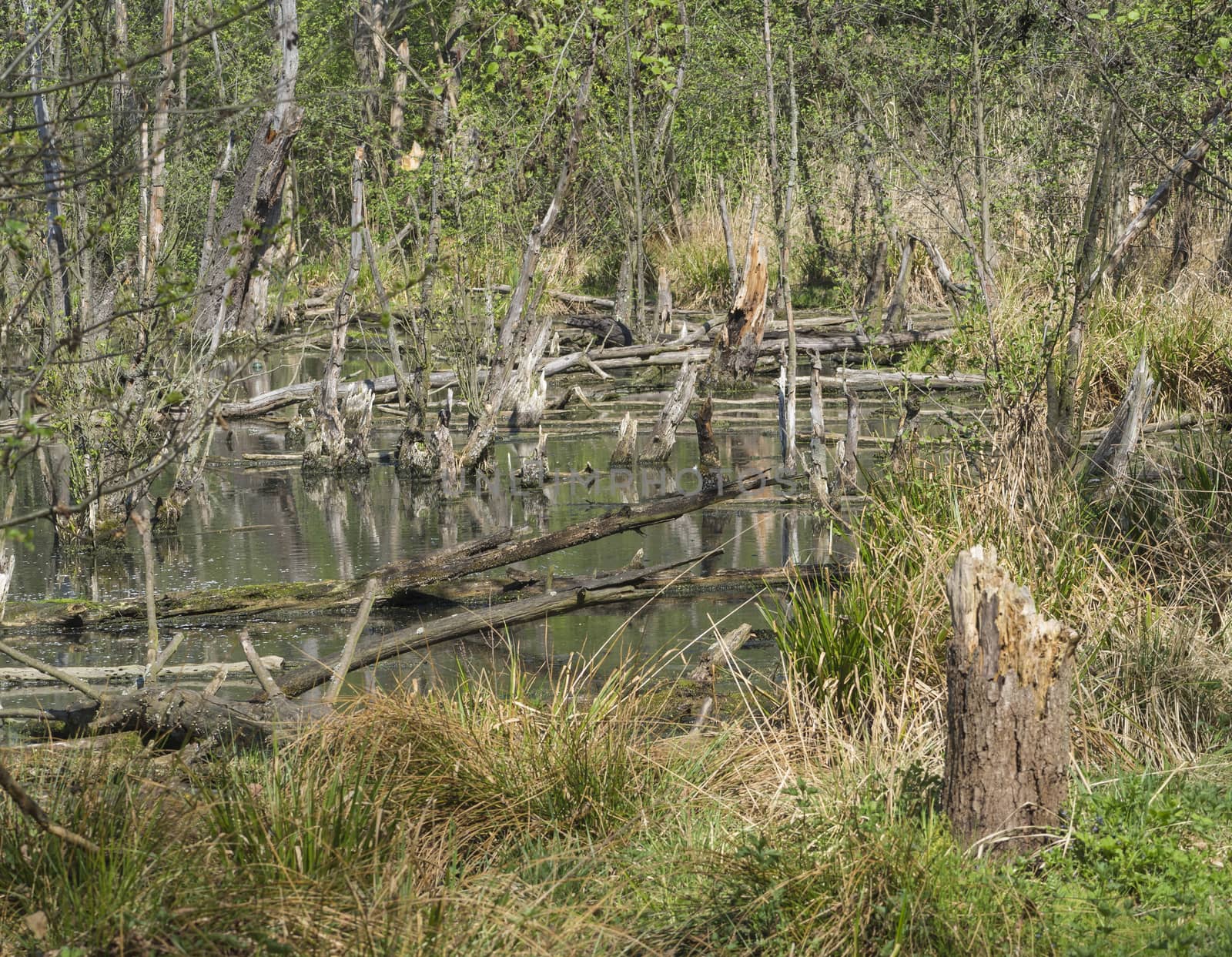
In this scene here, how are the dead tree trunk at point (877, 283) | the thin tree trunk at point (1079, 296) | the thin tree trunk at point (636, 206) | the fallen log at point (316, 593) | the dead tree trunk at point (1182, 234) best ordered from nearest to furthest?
the thin tree trunk at point (1079, 296) < the fallen log at point (316, 593) < the dead tree trunk at point (1182, 234) < the thin tree trunk at point (636, 206) < the dead tree trunk at point (877, 283)

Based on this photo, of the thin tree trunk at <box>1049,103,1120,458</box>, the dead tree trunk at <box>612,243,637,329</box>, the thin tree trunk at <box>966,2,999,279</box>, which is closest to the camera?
the thin tree trunk at <box>1049,103,1120,458</box>

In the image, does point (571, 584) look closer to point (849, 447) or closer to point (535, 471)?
point (849, 447)

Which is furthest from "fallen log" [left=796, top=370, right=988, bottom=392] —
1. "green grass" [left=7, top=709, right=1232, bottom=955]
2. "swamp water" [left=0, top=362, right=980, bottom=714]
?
"green grass" [left=7, top=709, right=1232, bottom=955]

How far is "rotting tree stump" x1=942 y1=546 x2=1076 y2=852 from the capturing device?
4.11m

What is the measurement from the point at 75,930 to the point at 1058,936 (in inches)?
104

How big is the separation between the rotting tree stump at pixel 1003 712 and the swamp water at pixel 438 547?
1.53 meters

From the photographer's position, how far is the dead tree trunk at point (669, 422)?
13.1 m

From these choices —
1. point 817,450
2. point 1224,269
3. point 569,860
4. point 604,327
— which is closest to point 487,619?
point 569,860

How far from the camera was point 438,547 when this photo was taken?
32.8 ft

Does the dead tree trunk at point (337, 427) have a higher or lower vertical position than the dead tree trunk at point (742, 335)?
lower

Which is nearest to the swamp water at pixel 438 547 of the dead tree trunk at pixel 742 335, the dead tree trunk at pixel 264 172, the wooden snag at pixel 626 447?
the wooden snag at pixel 626 447

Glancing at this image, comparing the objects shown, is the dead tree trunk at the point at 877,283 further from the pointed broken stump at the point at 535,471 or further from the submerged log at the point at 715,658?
the submerged log at the point at 715,658

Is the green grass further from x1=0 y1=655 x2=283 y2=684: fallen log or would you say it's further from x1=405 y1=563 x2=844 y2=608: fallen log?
x1=405 y1=563 x2=844 y2=608: fallen log

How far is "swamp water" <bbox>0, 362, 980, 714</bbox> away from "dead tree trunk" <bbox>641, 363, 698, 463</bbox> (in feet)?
0.74
